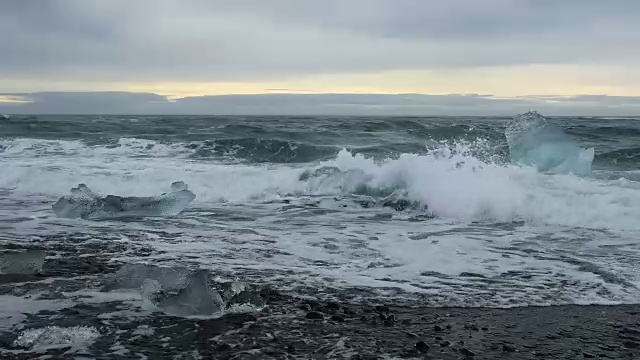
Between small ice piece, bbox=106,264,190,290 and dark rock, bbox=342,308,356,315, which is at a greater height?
small ice piece, bbox=106,264,190,290

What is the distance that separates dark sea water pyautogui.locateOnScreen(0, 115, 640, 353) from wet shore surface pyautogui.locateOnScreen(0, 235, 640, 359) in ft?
0.14

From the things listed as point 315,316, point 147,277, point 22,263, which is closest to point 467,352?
point 315,316

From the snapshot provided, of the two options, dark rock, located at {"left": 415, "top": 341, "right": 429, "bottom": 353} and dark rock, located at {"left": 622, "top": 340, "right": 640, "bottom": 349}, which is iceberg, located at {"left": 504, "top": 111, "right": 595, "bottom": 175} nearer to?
dark rock, located at {"left": 622, "top": 340, "right": 640, "bottom": 349}

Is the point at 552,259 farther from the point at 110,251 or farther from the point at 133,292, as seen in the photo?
the point at 110,251

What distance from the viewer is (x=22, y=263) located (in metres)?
5.20

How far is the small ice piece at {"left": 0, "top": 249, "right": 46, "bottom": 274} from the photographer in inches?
200

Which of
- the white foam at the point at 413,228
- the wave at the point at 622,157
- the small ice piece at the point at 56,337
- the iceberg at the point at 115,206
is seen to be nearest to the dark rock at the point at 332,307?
the white foam at the point at 413,228

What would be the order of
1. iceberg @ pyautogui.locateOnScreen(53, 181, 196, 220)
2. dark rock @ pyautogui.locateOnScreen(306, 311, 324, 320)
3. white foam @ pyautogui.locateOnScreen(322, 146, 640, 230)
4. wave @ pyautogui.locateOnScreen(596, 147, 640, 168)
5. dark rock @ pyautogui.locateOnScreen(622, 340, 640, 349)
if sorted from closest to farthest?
1. dark rock @ pyautogui.locateOnScreen(622, 340, 640, 349)
2. dark rock @ pyautogui.locateOnScreen(306, 311, 324, 320)
3. iceberg @ pyautogui.locateOnScreen(53, 181, 196, 220)
4. white foam @ pyautogui.locateOnScreen(322, 146, 640, 230)
5. wave @ pyautogui.locateOnScreen(596, 147, 640, 168)

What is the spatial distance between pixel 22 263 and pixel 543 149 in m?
11.4

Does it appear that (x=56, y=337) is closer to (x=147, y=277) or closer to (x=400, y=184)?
(x=147, y=277)

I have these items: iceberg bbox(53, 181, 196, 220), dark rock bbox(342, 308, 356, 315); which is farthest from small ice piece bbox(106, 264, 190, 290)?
iceberg bbox(53, 181, 196, 220)

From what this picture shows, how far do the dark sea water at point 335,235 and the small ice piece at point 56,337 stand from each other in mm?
14

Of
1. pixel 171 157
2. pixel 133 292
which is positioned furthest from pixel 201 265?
pixel 171 157

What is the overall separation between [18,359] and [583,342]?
139 inches
